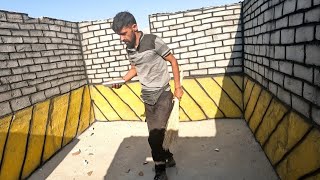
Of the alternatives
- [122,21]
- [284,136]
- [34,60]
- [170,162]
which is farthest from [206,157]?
[34,60]

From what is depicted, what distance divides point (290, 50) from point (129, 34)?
1709 mm

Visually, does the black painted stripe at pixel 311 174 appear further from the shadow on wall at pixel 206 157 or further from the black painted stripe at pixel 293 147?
the shadow on wall at pixel 206 157

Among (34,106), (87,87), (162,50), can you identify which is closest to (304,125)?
(162,50)

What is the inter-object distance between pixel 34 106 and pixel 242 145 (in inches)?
131

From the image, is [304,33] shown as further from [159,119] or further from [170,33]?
[170,33]

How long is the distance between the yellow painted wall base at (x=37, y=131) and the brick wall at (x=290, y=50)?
348 centimetres

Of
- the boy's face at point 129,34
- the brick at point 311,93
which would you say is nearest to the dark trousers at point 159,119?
the boy's face at point 129,34

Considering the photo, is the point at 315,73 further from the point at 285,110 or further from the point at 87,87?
the point at 87,87

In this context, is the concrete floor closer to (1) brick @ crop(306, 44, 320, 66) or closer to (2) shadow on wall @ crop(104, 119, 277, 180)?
(2) shadow on wall @ crop(104, 119, 277, 180)

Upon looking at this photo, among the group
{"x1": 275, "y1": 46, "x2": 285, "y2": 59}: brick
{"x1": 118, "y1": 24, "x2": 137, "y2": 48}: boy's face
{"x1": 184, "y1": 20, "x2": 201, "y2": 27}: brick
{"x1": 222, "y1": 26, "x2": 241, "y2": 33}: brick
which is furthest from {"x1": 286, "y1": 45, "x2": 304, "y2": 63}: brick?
{"x1": 184, "y1": 20, "x2": 201, "y2": 27}: brick

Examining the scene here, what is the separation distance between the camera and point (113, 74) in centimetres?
562

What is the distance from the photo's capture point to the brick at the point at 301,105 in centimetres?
224

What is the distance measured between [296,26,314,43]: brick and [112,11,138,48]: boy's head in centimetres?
169

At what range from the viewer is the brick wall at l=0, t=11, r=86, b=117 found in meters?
3.59
